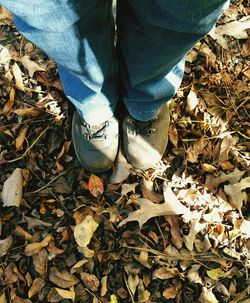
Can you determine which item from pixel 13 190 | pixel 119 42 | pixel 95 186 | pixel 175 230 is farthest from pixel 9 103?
pixel 175 230

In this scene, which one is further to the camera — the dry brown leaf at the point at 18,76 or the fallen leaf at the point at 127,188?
the dry brown leaf at the point at 18,76

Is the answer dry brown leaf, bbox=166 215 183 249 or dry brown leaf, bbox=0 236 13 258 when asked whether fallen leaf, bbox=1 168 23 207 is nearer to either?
dry brown leaf, bbox=0 236 13 258

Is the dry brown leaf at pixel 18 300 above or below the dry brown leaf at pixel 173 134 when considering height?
below

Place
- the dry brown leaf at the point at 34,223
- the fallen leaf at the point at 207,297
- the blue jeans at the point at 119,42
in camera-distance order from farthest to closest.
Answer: the dry brown leaf at the point at 34,223
the fallen leaf at the point at 207,297
the blue jeans at the point at 119,42

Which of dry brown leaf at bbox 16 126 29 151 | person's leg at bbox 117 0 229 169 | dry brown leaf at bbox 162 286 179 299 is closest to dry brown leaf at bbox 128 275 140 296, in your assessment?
dry brown leaf at bbox 162 286 179 299

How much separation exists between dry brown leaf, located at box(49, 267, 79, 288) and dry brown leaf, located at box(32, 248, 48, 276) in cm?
3

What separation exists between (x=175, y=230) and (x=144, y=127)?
40cm

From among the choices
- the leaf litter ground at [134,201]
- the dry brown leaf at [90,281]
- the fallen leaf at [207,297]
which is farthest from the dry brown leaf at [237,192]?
→ the dry brown leaf at [90,281]

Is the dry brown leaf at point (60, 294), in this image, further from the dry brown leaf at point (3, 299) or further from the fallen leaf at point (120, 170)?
the fallen leaf at point (120, 170)

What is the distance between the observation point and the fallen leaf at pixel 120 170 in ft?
5.69

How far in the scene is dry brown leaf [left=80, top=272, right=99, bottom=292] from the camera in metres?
1.63

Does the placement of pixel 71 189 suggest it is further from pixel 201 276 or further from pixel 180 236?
pixel 201 276

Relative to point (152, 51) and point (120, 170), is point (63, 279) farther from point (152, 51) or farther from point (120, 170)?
point (152, 51)

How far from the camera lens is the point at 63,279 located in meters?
1.63
